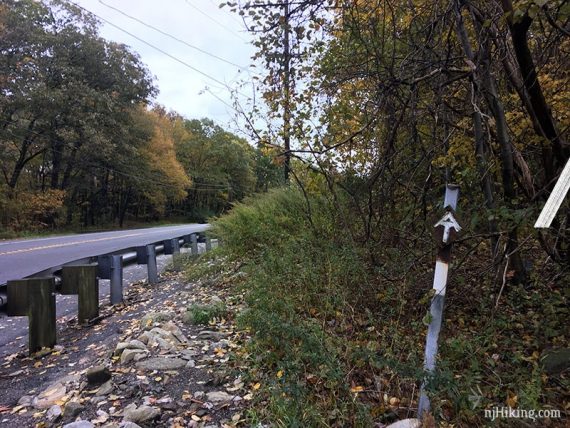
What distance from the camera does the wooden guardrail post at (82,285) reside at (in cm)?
482

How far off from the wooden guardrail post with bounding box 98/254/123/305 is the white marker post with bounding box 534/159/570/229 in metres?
5.28

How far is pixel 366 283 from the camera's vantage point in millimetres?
4180

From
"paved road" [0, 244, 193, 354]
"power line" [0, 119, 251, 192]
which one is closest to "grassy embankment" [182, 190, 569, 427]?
"paved road" [0, 244, 193, 354]

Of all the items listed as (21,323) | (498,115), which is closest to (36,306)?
(21,323)

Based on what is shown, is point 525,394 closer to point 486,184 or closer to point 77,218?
point 486,184

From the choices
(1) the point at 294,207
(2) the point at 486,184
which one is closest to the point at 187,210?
(1) the point at 294,207

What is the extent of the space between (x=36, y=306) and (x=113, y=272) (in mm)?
1639

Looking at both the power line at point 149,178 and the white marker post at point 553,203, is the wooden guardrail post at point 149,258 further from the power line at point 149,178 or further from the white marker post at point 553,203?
the power line at point 149,178

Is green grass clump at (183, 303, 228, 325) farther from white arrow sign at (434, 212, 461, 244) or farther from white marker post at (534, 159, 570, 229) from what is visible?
white marker post at (534, 159, 570, 229)

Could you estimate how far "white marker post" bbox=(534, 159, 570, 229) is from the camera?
170 cm

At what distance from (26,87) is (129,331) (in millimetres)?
25687

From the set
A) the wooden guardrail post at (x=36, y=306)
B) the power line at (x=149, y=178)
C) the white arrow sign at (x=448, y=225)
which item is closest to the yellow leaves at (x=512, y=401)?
the white arrow sign at (x=448, y=225)

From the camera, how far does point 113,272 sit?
5.77 meters

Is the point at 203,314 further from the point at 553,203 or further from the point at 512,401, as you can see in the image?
the point at 553,203
